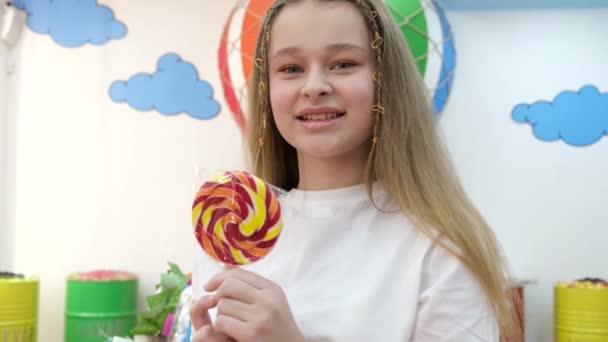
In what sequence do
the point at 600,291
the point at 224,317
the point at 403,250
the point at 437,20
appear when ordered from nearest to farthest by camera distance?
the point at 224,317 < the point at 403,250 < the point at 600,291 < the point at 437,20

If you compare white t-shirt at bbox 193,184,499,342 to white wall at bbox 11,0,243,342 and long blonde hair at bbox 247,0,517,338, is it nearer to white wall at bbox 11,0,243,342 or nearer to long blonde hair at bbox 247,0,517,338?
long blonde hair at bbox 247,0,517,338

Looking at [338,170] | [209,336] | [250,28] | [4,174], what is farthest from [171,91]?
[209,336]

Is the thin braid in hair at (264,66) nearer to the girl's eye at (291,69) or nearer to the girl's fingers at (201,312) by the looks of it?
the girl's eye at (291,69)

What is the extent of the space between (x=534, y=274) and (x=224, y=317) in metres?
2.62

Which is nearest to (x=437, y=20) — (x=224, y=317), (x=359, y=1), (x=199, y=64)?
(x=199, y=64)

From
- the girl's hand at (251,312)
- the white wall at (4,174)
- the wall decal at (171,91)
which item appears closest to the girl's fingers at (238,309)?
the girl's hand at (251,312)

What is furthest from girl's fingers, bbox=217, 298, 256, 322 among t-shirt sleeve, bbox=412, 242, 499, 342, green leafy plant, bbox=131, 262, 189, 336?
green leafy plant, bbox=131, 262, 189, 336

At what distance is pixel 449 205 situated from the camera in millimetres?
1247

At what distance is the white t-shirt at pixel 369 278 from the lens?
45.6 inches

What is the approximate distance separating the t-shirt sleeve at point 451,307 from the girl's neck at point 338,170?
0.84 feet

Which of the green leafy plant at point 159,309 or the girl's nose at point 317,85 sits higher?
the girl's nose at point 317,85

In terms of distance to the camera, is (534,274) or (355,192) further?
(534,274)

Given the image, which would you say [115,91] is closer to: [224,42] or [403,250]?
[224,42]

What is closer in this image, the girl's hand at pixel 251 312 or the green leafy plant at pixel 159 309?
the girl's hand at pixel 251 312
